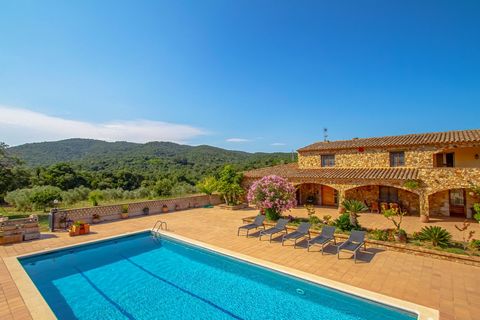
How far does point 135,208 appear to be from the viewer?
17.1m

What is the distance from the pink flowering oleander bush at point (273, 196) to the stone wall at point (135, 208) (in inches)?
326

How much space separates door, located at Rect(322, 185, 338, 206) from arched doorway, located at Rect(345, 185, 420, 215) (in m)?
2.20

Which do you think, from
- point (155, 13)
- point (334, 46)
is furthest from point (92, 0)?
point (334, 46)

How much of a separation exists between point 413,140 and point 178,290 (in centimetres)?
1782

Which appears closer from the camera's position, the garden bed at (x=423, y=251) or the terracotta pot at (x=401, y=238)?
the garden bed at (x=423, y=251)

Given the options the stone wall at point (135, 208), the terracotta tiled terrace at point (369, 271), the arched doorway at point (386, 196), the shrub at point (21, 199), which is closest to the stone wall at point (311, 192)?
the arched doorway at point (386, 196)

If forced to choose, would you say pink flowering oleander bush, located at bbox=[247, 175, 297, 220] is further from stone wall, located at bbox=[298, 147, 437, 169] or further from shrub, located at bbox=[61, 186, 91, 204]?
shrub, located at bbox=[61, 186, 91, 204]

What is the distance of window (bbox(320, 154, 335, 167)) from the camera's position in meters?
20.6

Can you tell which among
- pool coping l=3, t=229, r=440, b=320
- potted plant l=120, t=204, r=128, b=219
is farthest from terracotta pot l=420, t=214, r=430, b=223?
potted plant l=120, t=204, r=128, b=219

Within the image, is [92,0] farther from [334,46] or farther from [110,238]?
[334,46]

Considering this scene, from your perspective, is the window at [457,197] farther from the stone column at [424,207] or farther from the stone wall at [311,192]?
the stone wall at [311,192]

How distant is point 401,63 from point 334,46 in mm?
4909

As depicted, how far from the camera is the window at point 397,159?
56.4 ft

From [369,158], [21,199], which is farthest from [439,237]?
[21,199]
